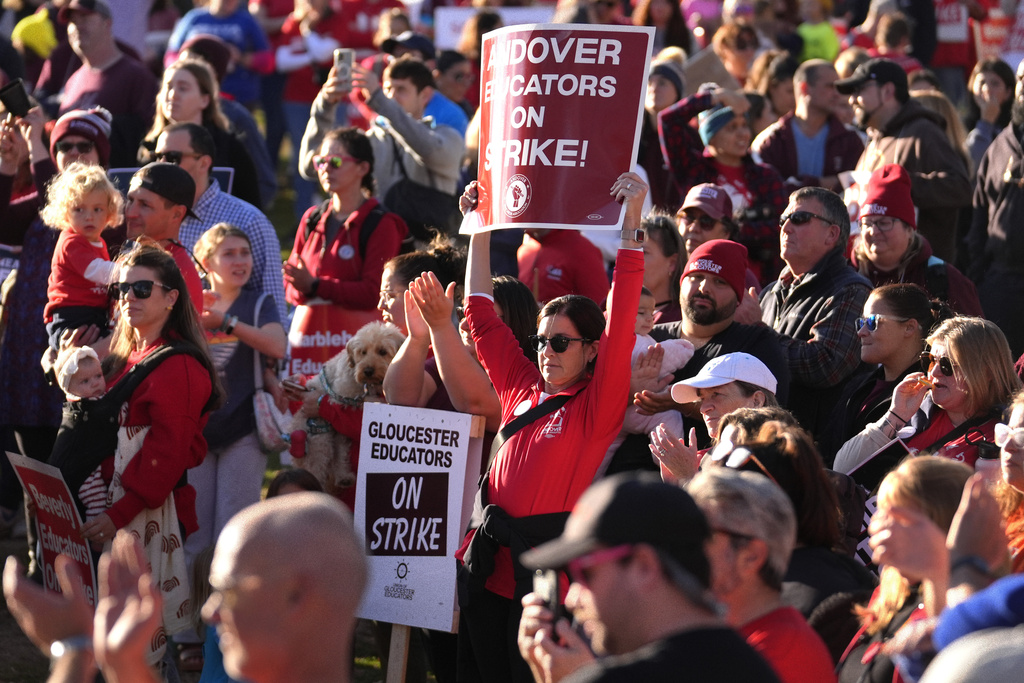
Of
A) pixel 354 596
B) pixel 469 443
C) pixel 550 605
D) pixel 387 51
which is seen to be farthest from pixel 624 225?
pixel 387 51

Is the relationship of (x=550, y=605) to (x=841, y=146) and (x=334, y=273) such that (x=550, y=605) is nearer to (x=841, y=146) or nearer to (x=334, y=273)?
(x=334, y=273)

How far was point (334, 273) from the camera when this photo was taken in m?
7.71

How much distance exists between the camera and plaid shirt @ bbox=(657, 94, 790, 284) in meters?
7.75

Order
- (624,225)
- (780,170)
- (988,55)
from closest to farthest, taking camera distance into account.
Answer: (624,225), (780,170), (988,55)

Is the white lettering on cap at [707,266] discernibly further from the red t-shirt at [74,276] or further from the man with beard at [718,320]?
the red t-shirt at [74,276]

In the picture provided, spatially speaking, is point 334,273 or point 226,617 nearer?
point 226,617

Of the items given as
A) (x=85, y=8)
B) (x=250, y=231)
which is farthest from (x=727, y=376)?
(x=85, y=8)

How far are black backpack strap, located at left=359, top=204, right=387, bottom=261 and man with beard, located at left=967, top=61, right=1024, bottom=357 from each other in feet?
11.9

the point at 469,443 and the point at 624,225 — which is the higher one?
the point at 624,225

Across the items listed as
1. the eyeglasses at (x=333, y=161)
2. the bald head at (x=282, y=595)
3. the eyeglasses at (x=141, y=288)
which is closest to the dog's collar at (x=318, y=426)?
the eyeglasses at (x=141, y=288)

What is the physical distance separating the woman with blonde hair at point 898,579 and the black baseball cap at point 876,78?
17.3 feet

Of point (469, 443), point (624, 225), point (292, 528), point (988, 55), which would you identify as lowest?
point (469, 443)

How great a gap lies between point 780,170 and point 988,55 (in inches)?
188

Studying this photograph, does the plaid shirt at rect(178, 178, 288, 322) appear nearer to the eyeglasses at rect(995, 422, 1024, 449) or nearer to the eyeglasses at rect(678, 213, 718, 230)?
the eyeglasses at rect(678, 213, 718, 230)
